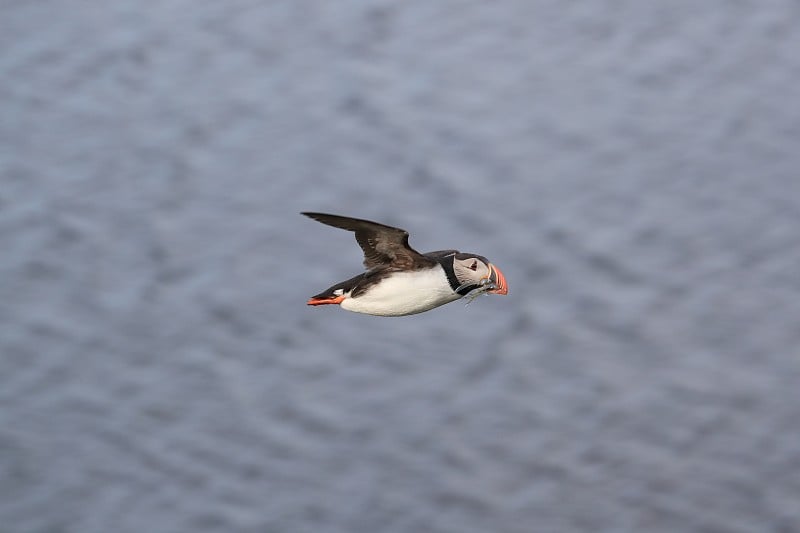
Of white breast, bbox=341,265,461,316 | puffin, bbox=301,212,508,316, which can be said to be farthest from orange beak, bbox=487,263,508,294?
white breast, bbox=341,265,461,316

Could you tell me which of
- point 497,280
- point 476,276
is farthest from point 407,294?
point 497,280

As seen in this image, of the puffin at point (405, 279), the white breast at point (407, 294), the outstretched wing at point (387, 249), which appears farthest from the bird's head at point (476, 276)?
the outstretched wing at point (387, 249)

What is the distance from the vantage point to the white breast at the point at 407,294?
11.6 metres

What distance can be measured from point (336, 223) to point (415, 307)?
1.30 meters

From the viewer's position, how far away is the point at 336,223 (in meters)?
10.8

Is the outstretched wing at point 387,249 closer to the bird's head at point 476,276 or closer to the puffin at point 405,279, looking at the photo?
the puffin at point 405,279

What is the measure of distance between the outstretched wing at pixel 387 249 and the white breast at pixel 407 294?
0.09 meters

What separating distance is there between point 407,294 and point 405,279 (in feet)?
0.55

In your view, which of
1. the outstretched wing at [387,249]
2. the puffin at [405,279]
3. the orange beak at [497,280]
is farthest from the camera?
the orange beak at [497,280]

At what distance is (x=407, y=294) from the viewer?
11.6 meters

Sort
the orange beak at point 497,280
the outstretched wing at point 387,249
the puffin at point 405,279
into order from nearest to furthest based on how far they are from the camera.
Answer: the outstretched wing at point 387,249
the puffin at point 405,279
the orange beak at point 497,280

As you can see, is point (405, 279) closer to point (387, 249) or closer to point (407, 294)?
point (407, 294)

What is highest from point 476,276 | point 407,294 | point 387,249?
point 387,249

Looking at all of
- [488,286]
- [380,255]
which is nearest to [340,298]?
[380,255]
